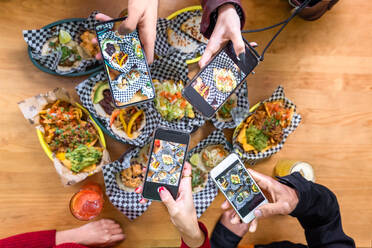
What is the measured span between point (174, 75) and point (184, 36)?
0.73ft

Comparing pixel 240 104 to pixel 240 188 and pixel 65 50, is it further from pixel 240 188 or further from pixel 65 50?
pixel 65 50

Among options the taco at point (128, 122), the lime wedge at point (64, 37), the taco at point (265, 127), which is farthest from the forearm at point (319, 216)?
the lime wedge at point (64, 37)

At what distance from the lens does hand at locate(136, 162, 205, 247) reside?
3.82 ft

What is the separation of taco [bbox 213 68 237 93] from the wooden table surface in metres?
0.31

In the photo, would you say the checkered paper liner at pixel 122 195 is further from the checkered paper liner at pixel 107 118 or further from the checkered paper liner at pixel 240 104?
the checkered paper liner at pixel 240 104

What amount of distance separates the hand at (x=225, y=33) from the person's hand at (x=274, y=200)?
1.90 ft

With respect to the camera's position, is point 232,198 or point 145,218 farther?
point 145,218

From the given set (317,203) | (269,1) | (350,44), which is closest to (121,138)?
(317,203)

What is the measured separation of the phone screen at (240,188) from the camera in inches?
49.7

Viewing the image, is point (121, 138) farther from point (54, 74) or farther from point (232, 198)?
point (232, 198)

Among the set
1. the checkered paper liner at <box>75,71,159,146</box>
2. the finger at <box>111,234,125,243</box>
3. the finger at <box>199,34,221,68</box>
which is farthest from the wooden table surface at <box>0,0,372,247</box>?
the finger at <box>199,34,221,68</box>

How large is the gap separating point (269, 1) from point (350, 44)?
566mm

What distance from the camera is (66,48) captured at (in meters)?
1.32

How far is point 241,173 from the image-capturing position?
127 cm
